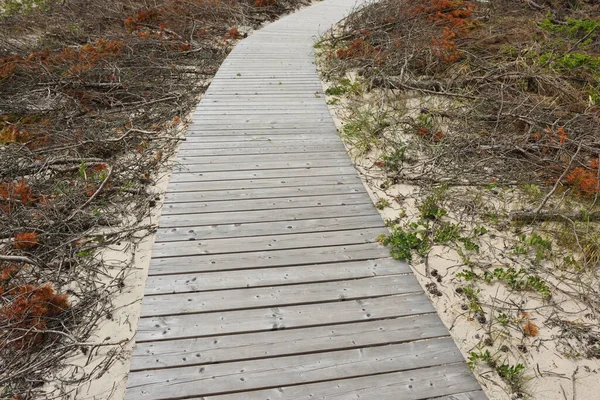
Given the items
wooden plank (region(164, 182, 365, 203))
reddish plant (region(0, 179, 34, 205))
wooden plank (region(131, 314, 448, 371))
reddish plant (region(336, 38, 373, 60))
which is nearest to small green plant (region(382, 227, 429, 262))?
wooden plank (region(131, 314, 448, 371))

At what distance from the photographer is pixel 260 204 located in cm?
359

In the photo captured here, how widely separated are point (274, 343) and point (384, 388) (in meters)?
0.78

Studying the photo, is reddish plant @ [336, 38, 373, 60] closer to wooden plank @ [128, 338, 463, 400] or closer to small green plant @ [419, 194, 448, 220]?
small green plant @ [419, 194, 448, 220]

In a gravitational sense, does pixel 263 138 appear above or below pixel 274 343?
above

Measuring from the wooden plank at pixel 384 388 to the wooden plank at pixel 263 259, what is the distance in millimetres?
1030

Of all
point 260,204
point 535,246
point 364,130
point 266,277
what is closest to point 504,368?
point 535,246

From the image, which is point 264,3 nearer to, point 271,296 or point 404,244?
point 404,244

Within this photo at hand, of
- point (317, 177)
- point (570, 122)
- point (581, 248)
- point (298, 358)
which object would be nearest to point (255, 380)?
point (298, 358)

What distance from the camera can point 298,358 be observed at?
2260mm

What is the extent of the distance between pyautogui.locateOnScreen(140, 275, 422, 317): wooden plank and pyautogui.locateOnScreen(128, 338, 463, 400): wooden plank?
441 mm

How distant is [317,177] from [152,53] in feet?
19.7

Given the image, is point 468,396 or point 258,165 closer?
point 468,396

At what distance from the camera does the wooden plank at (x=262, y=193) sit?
3.66m

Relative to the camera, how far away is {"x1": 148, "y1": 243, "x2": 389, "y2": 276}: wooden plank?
2881 mm
